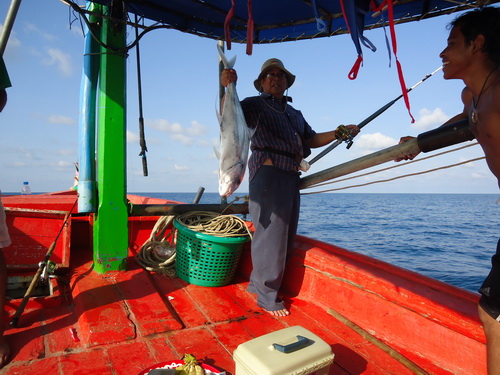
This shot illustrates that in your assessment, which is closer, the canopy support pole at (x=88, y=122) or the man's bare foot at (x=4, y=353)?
the man's bare foot at (x=4, y=353)

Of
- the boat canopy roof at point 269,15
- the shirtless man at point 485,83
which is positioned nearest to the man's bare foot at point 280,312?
the shirtless man at point 485,83

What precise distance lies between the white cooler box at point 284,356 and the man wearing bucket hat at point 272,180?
1.19 metres

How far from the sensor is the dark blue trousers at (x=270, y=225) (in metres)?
2.88

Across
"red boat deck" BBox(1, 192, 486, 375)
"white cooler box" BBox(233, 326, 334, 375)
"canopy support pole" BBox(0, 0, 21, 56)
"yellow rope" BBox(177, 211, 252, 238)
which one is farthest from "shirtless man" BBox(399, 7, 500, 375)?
"canopy support pole" BBox(0, 0, 21, 56)

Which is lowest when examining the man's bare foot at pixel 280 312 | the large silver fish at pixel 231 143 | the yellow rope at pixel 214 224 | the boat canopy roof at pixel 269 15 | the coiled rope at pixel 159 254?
the man's bare foot at pixel 280 312

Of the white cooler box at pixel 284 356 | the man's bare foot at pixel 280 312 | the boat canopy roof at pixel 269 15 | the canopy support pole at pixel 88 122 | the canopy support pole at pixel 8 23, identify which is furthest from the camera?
the canopy support pole at pixel 88 122

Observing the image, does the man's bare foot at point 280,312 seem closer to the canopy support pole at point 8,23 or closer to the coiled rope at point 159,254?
the coiled rope at point 159,254

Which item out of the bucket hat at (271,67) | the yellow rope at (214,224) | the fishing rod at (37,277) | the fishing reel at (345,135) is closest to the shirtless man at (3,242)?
the fishing rod at (37,277)

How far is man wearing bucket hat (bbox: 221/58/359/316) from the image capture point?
114 inches

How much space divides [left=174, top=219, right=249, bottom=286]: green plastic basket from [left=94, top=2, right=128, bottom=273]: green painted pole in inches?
26.0

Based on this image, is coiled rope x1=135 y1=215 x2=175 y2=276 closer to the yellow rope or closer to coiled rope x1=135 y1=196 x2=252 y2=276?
coiled rope x1=135 y1=196 x2=252 y2=276

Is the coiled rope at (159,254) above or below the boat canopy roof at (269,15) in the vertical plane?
below

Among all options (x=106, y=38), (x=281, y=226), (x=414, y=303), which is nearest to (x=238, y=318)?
(x=281, y=226)

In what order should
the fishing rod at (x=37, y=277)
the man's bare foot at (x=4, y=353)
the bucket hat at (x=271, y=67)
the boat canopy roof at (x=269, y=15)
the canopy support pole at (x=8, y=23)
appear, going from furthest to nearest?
the boat canopy roof at (x=269, y=15) < the bucket hat at (x=271, y=67) < the canopy support pole at (x=8, y=23) < the fishing rod at (x=37, y=277) < the man's bare foot at (x=4, y=353)
